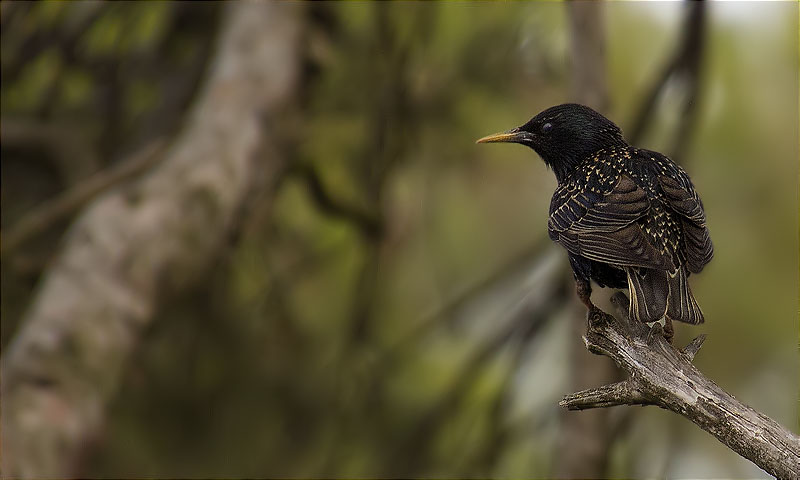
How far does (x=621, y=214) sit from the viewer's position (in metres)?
2.22

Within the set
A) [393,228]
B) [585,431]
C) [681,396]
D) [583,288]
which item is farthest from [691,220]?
[393,228]

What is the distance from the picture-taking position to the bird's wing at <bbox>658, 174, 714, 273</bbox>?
2129mm

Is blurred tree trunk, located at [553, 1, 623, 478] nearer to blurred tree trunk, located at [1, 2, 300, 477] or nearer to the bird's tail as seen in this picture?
blurred tree trunk, located at [1, 2, 300, 477]

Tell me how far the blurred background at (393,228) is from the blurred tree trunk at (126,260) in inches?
3.5

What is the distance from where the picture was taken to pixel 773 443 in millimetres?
1558

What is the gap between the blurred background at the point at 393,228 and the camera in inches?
198

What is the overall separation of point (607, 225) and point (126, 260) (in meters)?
2.25

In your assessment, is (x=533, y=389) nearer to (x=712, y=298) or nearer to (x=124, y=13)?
(x=712, y=298)

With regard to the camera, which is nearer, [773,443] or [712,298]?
[773,443]

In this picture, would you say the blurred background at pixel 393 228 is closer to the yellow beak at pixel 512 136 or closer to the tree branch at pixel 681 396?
the yellow beak at pixel 512 136

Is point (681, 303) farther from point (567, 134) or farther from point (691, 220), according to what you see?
point (567, 134)

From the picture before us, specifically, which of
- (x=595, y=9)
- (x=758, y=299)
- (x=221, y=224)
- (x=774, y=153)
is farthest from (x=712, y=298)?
(x=221, y=224)

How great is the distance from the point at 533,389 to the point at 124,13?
3.56 m

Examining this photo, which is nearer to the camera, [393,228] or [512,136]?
[512,136]
